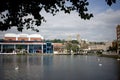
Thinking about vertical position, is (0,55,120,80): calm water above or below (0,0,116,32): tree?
below

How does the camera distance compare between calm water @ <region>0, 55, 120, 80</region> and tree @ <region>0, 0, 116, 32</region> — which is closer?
tree @ <region>0, 0, 116, 32</region>

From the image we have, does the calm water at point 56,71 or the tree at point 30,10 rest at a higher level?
the tree at point 30,10

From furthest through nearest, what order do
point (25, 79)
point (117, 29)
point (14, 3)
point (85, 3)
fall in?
1. point (117, 29)
2. point (25, 79)
3. point (85, 3)
4. point (14, 3)

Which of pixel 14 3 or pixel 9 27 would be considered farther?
pixel 9 27

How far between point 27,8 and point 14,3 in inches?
34.7

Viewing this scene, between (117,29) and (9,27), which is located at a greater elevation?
(117,29)

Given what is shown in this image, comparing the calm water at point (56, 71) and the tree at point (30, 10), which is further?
the calm water at point (56, 71)

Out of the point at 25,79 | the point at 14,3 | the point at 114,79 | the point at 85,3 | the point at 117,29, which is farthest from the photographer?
the point at 117,29

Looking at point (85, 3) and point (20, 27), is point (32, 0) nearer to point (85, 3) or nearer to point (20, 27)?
point (20, 27)

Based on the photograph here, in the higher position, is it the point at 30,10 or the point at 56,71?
Result: the point at 30,10

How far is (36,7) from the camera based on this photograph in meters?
Result: 10.1

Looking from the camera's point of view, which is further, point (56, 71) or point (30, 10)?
point (56, 71)

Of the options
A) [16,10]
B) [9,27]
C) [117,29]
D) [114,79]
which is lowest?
[114,79]

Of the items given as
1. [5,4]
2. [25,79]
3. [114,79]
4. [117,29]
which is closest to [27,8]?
[5,4]
